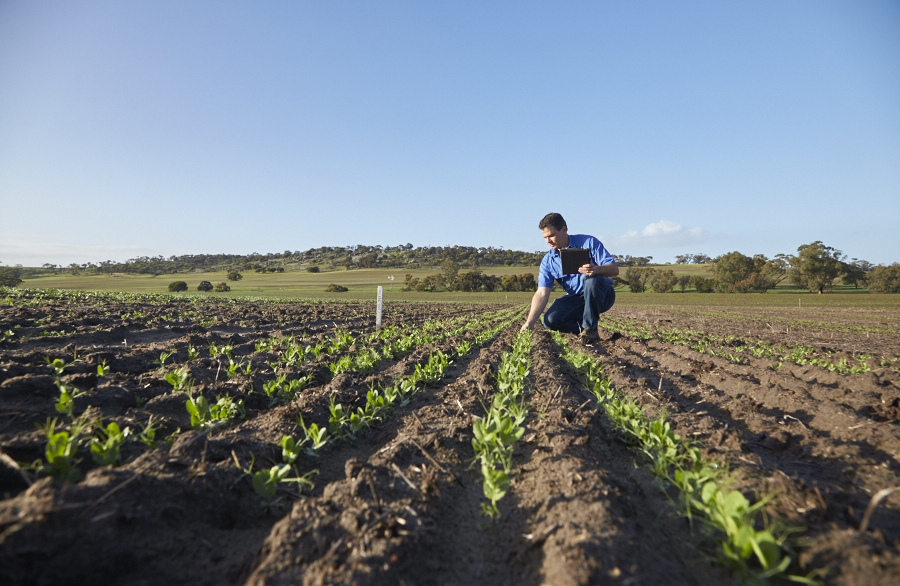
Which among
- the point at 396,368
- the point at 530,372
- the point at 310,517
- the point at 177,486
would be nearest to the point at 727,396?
the point at 530,372

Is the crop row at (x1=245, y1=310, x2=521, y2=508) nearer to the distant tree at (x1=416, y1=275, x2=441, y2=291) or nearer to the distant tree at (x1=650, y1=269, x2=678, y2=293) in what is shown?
the distant tree at (x1=416, y1=275, x2=441, y2=291)

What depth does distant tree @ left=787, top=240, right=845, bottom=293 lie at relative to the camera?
59.6 m

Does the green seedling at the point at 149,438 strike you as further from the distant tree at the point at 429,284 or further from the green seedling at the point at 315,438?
the distant tree at the point at 429,284

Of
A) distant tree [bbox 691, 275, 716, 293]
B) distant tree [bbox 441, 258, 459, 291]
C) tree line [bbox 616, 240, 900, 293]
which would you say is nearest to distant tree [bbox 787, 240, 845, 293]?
tree line [bbox 616, 240, 900, 293]

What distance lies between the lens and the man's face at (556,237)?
7.76 meters

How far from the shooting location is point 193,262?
117312 millimetres

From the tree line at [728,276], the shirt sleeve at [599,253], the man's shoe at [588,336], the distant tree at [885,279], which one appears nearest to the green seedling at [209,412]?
the shirt sleeve at [599,253]

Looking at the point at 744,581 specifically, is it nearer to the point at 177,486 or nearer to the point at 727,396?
the point at 177,486

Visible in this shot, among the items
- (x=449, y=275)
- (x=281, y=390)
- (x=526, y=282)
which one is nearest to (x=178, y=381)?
(x=281, y=390)

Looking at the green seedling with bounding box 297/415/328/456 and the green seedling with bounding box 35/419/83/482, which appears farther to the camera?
the green seedling with bounding box 297/415/328/456

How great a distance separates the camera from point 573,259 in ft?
26.2

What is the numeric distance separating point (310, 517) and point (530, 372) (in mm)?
4218

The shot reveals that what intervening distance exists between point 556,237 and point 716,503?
6231 mm

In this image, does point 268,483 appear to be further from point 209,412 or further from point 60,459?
point 209,412
